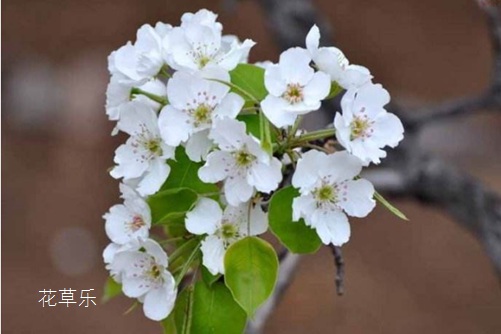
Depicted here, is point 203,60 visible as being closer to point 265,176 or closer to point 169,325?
point 265,176

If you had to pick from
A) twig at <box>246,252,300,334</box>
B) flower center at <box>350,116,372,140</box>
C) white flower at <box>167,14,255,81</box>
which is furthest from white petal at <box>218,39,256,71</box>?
twig at <box>246,252,300,334</box>

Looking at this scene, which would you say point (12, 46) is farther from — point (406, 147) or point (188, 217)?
point (188, 217)

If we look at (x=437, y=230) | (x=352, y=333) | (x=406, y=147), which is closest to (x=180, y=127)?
(x=406, y=147)

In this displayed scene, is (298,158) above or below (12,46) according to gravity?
above

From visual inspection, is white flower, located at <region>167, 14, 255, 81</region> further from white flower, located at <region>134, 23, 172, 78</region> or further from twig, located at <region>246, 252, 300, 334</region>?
twig, located at <region>246, 252, 300, 334</region>

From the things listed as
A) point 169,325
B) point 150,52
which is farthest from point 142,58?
point 169,325
